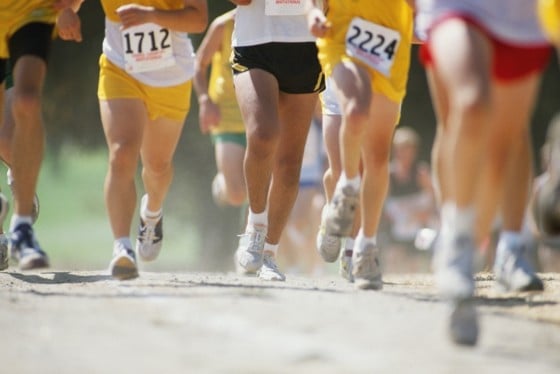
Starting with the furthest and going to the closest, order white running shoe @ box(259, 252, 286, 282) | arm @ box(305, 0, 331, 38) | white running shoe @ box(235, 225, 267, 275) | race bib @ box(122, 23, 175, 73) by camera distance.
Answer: white running shoe @ box(259, 252, 286, 282) → white running shoe @ box(235, 225, 267, 275) → race bib @ box(122, 23, 175, 73) → arm @ box(305, 0, 331, 38)

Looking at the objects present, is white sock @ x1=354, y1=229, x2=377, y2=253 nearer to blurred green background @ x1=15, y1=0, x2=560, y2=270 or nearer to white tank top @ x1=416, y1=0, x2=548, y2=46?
white tank top @ x1=416, y1=0, x2=548, y2=46

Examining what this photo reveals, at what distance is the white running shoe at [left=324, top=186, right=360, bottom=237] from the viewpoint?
7184mm

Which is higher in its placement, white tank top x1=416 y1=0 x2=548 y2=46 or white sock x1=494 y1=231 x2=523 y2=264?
white tank top x1=416 y1=0 x2=548 y2=46

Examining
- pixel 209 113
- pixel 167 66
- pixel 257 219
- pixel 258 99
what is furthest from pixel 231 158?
pixel 167 66

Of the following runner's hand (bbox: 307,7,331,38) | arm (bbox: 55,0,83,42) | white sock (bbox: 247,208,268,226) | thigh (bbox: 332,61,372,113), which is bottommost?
white sock (bbox: 247,208,268,226)

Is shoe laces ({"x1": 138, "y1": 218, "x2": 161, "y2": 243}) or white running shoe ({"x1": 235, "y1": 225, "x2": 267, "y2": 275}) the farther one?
shoe laces ({"x1": 138, "y1": 218, "x2": 161, "y2": 243})

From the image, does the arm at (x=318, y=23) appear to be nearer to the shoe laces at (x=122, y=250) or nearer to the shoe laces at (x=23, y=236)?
the shoe laces at (x=122, y=250)

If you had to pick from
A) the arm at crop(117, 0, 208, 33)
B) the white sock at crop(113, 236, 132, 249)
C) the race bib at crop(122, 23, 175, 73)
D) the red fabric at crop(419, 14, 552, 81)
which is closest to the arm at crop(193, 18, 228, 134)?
the race bib at crop(122, 23, 175, 73)

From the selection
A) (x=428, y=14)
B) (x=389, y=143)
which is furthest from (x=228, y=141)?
(x=428, y=14)

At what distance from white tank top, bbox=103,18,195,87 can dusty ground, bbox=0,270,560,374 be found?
1.15 m

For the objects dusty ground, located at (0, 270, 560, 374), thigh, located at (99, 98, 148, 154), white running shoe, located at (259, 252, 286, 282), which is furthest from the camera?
white running shoe, located at (259, 252, 286, 282)

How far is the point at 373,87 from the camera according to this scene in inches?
295

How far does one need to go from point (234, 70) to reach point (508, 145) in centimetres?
263

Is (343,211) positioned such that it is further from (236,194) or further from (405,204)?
(405,204)
